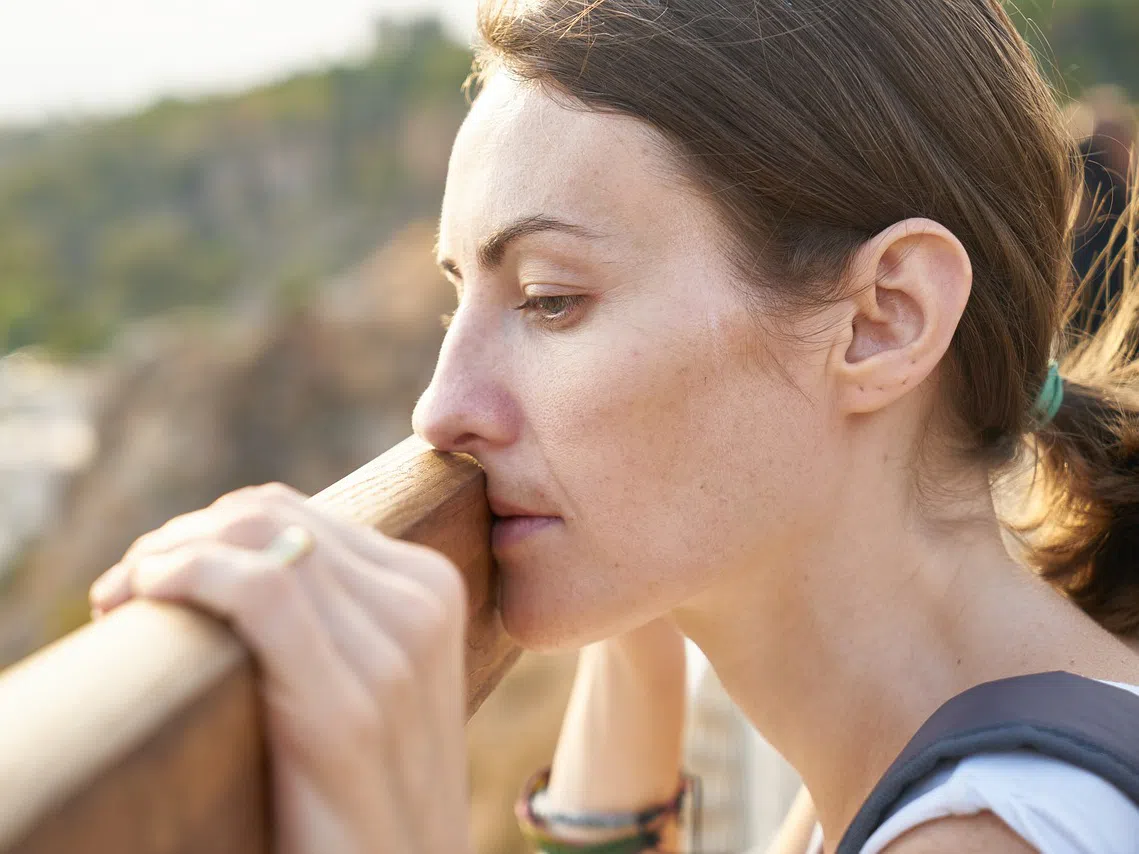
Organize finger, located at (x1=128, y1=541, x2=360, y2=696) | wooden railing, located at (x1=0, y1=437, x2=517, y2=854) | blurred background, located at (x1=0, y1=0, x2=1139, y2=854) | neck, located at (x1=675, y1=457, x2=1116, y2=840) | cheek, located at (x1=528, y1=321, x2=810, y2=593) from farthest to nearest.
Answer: blurred background, located at (x1=0, y1=0, x2=1139, y2=854)
neck, located at (x1=675, y1=457, x2=1116, y2=840)
cheek, located at (x1=528, y1=321, x2=810, y2=593)
finger, located at (x1=128, y1=541, x2=360, y2=696)
wooden railing, located at (x1=0, y1=437, x2=517, y2=854)

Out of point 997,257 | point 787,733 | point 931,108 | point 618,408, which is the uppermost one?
point 931,108

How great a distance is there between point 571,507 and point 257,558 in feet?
1.86

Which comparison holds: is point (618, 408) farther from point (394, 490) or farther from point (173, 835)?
point (173, 835)

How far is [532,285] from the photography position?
1.15 m

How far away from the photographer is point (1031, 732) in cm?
101

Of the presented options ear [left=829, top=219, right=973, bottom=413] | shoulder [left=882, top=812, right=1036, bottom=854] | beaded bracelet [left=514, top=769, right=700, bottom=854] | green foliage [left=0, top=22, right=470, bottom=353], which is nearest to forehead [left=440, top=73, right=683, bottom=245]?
ear [left=829, top=219, right=973, bottom=413]

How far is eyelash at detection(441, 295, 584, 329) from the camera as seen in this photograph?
115 cm

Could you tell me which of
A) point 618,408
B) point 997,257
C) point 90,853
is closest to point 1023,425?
point 997,257

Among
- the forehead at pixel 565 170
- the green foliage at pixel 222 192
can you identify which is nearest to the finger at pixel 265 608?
the forehead at pixel 565 170

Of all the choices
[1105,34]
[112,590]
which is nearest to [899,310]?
[112,590]

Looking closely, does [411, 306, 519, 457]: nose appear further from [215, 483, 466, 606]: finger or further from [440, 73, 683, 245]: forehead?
[215, 483, 466, 606]: finger

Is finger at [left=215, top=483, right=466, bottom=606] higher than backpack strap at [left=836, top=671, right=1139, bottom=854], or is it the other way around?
finger at [left=215, top=483, right=466, bottom=606]

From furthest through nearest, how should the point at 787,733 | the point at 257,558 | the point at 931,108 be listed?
the point at 787,733 → the point at 931,108 → the point at 257,558

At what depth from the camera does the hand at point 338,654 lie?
582 mm
